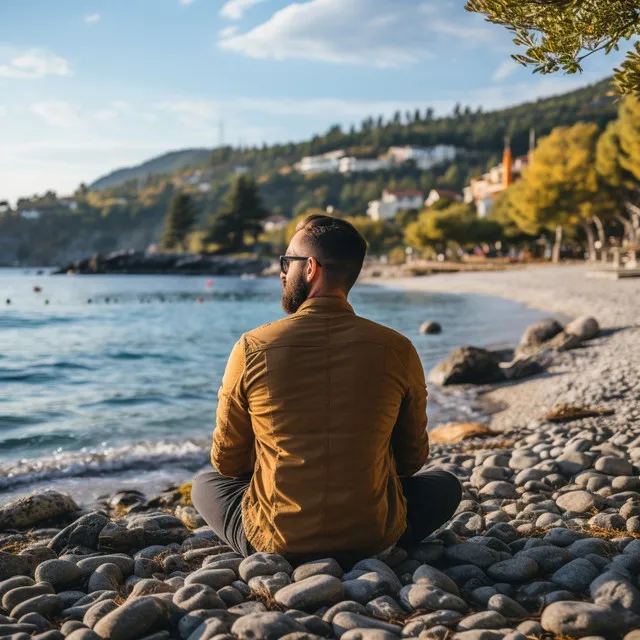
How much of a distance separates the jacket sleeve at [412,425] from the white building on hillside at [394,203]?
146 metres

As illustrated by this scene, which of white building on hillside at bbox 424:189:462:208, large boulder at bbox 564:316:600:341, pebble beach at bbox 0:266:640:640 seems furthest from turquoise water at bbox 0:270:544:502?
white building on hillside at bbox 424:189:462:208

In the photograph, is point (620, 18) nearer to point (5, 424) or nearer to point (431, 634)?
point (431, 634)

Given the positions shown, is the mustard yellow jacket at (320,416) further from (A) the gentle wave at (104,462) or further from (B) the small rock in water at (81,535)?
(A) the gentle wave at (104,462)

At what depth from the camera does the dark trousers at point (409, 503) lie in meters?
3.62

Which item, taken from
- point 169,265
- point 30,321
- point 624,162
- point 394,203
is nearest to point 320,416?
point 30,321

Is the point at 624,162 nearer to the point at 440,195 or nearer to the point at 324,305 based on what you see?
the point at 324,305

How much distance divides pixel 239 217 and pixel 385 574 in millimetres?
102739

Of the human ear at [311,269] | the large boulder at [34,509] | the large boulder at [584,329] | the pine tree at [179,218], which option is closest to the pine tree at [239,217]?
the pine tree at [179,218]

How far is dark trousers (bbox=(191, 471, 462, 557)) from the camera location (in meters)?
3.62

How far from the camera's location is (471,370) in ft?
42.5

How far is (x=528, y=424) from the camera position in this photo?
8.95 m

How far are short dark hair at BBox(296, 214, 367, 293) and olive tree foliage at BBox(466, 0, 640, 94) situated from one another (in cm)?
251

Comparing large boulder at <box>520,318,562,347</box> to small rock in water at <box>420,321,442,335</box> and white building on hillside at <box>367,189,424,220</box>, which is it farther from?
white building on hillside at <box>367,189,424,220</box>

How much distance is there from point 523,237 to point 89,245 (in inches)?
5457
